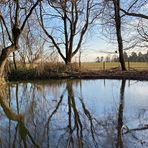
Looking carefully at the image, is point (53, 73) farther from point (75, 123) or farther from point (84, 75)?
point (75, 123)

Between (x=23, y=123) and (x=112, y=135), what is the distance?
2.41m

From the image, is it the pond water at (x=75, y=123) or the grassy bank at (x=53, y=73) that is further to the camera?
the grassy bank at (x=53, y=73)

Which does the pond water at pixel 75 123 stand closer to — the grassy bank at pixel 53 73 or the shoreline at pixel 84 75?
the shoreline at pixel 84 75

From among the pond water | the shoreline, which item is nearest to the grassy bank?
the shoreline

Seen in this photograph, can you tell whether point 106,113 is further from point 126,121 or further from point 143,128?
point 143,128

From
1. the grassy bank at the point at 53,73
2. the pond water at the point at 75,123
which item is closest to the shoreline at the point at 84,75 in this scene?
the grassy bank at the point at 53,73

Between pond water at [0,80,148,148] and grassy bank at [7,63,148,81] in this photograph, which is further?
grassy bank at [7,63,148,81]

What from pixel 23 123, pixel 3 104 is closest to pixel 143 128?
pixel 23 123

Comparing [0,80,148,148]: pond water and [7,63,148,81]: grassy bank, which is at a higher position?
[7,63,148,81]: grassy bank

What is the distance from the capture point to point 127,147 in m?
5.57

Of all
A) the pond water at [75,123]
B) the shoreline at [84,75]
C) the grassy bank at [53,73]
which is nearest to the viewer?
the pond water at [75,123]

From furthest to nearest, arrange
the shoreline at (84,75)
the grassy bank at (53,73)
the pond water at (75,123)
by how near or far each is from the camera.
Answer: the grassy bank at (53,73) < the shoreline at (84,75) < the pond water at (75,123)

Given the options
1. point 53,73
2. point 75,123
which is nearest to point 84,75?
point 53,73

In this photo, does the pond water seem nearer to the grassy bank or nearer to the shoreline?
the shoreline
